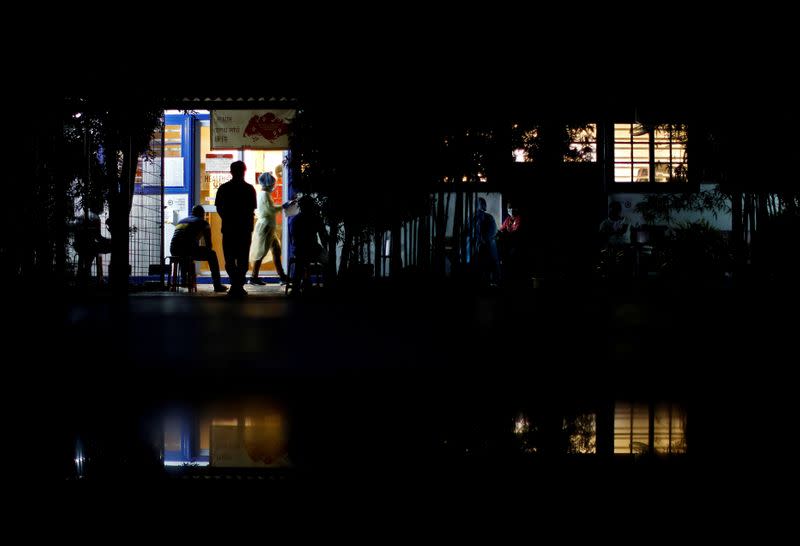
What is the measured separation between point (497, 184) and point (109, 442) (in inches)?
255

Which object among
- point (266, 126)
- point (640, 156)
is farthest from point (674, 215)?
point (266, 126)

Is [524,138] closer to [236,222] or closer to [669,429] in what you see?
[236,222]

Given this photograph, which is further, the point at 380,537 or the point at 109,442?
the point at 109,442

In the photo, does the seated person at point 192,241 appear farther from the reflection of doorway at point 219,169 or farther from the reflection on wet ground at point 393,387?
the reflection on wet ground at point 393,387

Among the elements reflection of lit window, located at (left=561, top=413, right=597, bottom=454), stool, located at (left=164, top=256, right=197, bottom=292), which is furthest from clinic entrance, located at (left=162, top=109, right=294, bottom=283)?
reflection of lit window, located at (left=561, top=413, right=597, bottom=454)

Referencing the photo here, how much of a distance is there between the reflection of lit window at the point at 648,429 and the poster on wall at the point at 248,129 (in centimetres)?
1081

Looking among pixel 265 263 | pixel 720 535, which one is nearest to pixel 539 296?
pixel 720 535

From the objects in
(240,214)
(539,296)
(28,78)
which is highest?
(28,78)

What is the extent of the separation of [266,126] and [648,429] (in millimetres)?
11616

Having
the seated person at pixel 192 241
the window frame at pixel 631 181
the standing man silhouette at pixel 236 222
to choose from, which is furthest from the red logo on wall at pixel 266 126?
the window frame at pixel 631 181

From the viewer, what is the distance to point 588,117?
841 cm

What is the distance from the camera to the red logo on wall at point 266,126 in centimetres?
1430

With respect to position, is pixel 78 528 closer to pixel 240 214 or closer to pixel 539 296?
pixel 539 296

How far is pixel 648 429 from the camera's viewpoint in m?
3.71
